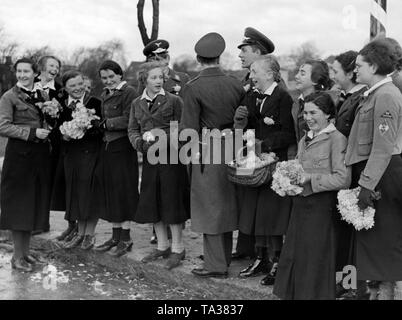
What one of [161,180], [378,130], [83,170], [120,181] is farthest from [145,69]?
[378,130]

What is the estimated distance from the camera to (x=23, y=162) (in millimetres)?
6336

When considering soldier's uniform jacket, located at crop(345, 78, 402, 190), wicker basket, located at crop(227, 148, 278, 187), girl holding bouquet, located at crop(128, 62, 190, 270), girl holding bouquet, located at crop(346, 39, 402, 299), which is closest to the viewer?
soldier's uniform jacket, located at crop(345, 78, 402, 190)

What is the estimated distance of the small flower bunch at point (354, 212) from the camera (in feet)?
13.7

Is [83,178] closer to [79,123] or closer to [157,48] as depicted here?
[79,123]

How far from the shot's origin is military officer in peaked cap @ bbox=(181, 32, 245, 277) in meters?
5.46

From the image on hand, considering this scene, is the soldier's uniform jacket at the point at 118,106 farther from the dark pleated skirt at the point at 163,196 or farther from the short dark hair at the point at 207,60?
the short dark hair at the point at 207,60

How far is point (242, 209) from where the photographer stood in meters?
5.51

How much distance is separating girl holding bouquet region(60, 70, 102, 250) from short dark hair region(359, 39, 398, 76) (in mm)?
3397

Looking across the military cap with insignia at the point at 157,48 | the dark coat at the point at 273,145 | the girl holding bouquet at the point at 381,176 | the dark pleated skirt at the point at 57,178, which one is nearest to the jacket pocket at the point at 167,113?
the dark coat at the point at 273,145


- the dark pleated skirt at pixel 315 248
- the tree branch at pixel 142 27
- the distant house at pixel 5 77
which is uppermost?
the distant house at pixel 5 77

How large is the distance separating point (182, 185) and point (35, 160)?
5.68 ft

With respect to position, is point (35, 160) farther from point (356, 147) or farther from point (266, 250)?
point (356, 147)

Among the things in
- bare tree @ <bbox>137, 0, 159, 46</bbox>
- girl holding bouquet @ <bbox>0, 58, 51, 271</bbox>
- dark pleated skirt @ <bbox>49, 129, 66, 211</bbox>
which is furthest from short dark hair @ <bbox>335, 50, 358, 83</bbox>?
bare tree @ <bbox>137, 0, 159, 46</bbox>

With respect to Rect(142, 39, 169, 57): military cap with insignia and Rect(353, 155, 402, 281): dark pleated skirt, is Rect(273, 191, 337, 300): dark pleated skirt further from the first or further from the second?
Rect(142, 39, 169, 57): military cap with insignia
